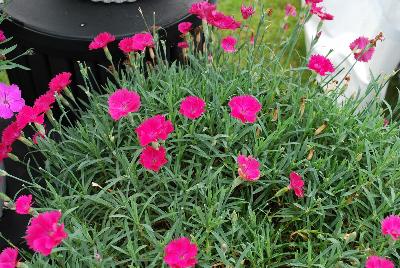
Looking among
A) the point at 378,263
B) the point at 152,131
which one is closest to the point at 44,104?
the point at 152,131

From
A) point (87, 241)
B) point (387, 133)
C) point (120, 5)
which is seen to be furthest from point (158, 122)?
point (120, 5)

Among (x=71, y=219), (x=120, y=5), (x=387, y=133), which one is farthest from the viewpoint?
(x=120, y=5)

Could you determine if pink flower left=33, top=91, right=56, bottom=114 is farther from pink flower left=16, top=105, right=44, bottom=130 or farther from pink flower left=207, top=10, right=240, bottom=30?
pink flower left=207, top=10, right=240, bottom=30

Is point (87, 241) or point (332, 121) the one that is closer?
point (87, 241)

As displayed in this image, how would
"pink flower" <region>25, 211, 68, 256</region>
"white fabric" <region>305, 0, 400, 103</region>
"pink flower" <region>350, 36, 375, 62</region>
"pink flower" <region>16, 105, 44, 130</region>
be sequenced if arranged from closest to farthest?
1. "pink flower" <region>25, 211, 68, 256</region>
2. "pink flower" <region>16, 105, 44, 130</region>
3. "pink flower" <region>350, 36, 375, 62</region>
4. "white fabric" <region>305, 0, 400, 103</region>

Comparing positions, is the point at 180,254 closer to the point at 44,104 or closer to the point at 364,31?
the point at 44,104

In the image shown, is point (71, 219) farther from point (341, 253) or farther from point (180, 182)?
point (341, 253)

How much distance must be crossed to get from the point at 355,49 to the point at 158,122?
606 millimetres

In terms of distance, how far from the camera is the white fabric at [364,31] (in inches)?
86.7

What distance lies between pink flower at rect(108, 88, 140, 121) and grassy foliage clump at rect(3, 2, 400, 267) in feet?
0.38

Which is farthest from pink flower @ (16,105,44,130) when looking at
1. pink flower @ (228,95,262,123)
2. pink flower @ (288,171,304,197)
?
pink flower @ (288,171,304,197)

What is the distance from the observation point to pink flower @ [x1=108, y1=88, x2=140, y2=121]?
3.22ft

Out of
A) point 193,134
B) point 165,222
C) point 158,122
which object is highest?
point 158,122

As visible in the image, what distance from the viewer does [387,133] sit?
3.92 feet
